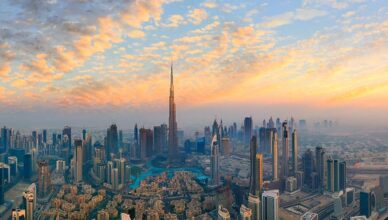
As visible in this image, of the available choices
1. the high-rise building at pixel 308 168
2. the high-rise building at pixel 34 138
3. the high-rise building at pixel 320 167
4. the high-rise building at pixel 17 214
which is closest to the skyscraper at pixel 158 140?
the high-rise building at pixel 34 138

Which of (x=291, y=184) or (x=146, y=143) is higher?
(x=146, y=143)

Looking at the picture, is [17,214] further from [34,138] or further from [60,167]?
[34,138]

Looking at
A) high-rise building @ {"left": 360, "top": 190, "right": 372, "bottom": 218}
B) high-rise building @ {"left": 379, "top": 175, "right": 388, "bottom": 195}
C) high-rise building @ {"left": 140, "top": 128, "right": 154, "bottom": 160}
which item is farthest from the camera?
high-rise building @ {"left": 140, "top": 128, "right": 154, "bottom": 160}

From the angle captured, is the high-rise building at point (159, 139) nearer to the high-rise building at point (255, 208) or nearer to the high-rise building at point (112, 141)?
the high-rise building at point (112, 141)

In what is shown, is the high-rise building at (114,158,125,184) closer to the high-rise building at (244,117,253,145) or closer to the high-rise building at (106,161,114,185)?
the high-rise building at (106,161,114,185)

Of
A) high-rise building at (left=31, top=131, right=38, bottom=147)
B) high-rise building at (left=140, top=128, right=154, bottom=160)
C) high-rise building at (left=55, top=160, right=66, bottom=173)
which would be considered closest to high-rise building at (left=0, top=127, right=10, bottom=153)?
high-rise building at (left=31, top=131, right=38, bottom=147)

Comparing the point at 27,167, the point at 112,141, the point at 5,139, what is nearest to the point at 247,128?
the point at 112,141

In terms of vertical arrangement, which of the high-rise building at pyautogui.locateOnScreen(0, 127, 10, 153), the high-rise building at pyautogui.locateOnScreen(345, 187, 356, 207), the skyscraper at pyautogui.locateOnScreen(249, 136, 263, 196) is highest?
the high-rise building at pyautogui.locateOnScreen(0, 127, 10, 153)

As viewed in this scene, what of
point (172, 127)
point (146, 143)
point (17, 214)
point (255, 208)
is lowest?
point (17, 214)

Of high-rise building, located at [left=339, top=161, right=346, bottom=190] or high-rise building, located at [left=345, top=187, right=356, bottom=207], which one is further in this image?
high-rise building, located at [left=339, top=161, right=346, bottom=190]

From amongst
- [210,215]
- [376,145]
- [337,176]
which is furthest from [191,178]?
[376,145]

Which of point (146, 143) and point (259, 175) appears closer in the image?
point (259, 175)
